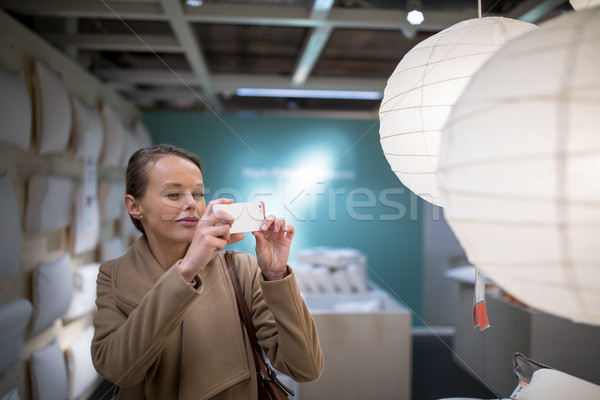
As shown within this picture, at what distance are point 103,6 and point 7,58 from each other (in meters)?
0.54

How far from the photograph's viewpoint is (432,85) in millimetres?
955

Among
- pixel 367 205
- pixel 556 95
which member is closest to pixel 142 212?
pixel 556 95

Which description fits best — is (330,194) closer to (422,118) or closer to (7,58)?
(7,58)

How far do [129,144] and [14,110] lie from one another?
1.46m

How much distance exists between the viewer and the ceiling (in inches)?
94.3

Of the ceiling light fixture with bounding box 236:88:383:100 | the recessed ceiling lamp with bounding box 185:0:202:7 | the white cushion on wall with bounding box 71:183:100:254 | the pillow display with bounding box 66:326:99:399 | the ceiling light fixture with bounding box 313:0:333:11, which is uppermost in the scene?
the recessed ceiling lamp with bounding box 185:0:202:7

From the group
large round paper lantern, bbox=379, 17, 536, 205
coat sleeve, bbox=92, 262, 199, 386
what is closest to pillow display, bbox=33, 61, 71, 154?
coat sleeve, bbox=92, 262, 199, 386

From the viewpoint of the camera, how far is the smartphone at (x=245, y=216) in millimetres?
995

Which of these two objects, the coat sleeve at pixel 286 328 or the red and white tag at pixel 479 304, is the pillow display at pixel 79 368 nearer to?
the coat sleeve at pixel 286 328

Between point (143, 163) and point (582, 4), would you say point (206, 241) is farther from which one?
point (582, 4)

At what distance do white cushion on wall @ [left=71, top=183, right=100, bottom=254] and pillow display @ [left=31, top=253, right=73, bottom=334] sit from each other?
0.20m

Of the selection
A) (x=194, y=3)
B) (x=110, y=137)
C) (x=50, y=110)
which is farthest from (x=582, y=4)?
(x=110, y=137)

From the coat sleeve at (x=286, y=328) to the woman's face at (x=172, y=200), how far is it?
0.22 meters

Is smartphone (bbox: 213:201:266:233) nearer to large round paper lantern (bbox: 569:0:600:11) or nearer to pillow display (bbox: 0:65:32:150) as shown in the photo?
large round paper lantern (bbox: 569:0:600:11)
